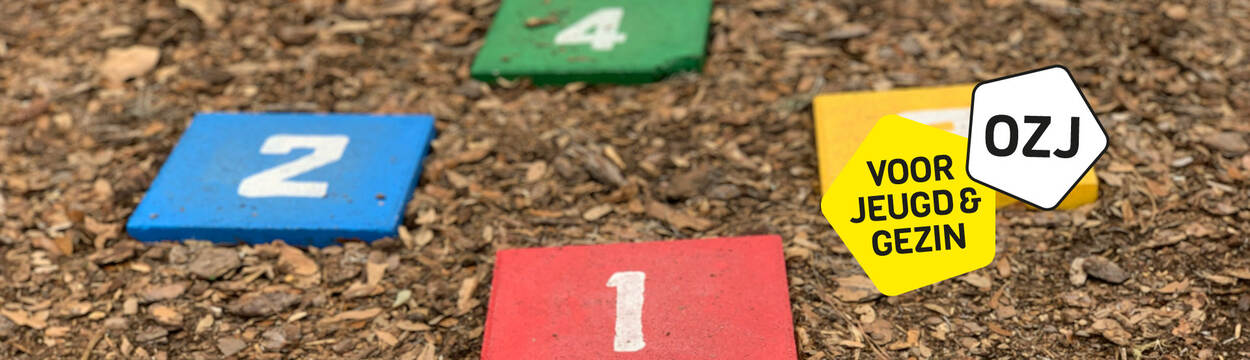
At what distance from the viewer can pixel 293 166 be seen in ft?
11.2

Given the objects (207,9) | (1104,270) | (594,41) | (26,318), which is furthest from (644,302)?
(207,9)

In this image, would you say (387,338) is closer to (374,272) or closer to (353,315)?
(353,315)

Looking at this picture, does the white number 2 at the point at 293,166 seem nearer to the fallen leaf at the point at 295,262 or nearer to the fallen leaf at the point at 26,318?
the fallen leaf at the point at 295,262

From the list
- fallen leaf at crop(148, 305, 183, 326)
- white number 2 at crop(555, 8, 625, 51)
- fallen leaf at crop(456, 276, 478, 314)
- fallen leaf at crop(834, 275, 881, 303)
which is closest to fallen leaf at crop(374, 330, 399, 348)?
fallen leaf at crop(456, 276, 478, 314)


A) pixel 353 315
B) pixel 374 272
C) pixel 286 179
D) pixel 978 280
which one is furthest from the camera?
pixel 286 179

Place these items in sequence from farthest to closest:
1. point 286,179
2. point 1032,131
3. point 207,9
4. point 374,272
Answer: point 207,9
point 286,179
point 374,272
point 1032,131

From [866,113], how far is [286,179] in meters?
1.75

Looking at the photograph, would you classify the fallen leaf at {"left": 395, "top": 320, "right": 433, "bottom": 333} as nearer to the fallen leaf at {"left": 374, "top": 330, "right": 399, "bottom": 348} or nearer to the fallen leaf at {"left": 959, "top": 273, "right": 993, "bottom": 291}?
the fallen leaf at {"left": 374, "top": 330, "right": 399, "bottom": 348}

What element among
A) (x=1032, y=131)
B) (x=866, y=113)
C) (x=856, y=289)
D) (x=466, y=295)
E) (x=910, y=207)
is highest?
(x=1032, y=131)

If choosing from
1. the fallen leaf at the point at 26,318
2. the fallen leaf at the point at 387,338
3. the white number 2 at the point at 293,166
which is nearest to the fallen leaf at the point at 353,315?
the fallen leaf at the point at 387,338

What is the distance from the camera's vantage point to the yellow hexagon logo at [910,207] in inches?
87.0

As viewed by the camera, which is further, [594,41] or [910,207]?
[594,41]

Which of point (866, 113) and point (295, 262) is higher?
point (866, 113)

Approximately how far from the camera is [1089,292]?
278cm
